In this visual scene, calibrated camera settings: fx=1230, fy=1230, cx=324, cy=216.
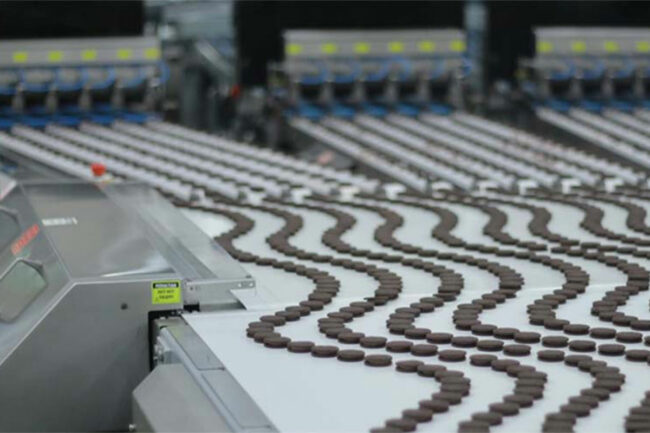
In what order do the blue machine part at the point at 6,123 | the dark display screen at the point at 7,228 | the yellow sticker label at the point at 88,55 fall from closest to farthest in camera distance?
the dark display screen at the point at 7,228 → the blue machine part at the point at 6,123 → the yellow sticker label at the point at 88,55

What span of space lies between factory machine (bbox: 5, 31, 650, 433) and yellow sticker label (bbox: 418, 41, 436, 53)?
268 inches

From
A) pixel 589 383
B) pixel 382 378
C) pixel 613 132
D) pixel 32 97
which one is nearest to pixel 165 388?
pixel 382 378

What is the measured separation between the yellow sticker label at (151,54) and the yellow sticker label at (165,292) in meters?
10.8

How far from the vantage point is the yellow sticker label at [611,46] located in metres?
16.7

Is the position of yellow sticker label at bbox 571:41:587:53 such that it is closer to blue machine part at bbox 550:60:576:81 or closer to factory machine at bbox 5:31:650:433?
blue machine part at bbox 550:60:576:81

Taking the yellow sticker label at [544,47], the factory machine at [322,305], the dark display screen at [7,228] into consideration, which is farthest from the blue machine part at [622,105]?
the dark display screen at [7,228]

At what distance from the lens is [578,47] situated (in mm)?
16578

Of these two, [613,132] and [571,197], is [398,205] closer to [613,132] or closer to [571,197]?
[571,197]

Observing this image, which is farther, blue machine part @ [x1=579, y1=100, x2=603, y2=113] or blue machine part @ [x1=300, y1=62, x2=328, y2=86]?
blue machine part @ [x1=300, y1=62, x2=328, y2=86]

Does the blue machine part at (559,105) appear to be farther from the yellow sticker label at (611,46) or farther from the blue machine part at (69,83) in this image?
the blue machine part at (69,83)

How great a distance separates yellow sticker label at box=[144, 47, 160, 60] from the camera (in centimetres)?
1557

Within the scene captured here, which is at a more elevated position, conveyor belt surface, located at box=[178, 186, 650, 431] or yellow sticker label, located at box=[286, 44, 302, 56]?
yellow sticker label, located at box=[286, 44, 302, 56]

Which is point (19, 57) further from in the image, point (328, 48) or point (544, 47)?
point (544, 47)

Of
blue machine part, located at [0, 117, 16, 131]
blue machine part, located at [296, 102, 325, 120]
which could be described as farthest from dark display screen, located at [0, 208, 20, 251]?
blue machine part, located at [296, 102, 325, 120]
